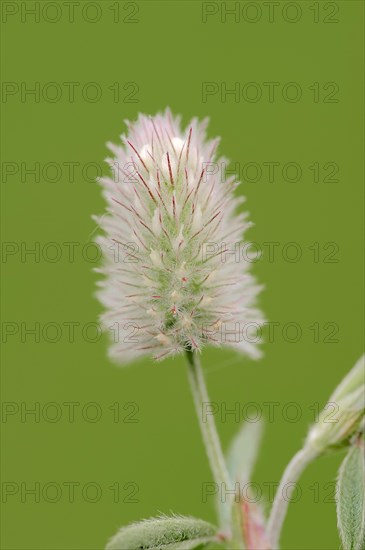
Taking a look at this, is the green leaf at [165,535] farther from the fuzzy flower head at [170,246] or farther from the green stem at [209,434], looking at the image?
the fuzzy flower head at [170,246]

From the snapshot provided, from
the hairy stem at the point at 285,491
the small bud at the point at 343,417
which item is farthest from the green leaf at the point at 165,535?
the small bud at the point at 343,417

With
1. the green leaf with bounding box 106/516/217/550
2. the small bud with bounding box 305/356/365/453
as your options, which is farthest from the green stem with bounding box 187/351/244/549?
the small bud with bounding box 305/356/365/453

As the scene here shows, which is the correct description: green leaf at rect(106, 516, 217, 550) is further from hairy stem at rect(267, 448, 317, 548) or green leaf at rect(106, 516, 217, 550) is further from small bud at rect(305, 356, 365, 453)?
small bud at rect(305, 356, 365, 453)

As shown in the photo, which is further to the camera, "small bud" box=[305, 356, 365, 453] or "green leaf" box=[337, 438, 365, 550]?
"small bud" box=[305, 356, 365, 453]

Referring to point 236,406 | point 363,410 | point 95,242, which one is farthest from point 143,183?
point 236,406

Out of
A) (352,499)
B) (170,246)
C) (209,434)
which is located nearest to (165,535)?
(209,434)

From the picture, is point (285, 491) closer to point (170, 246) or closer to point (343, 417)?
point (343, 417)
